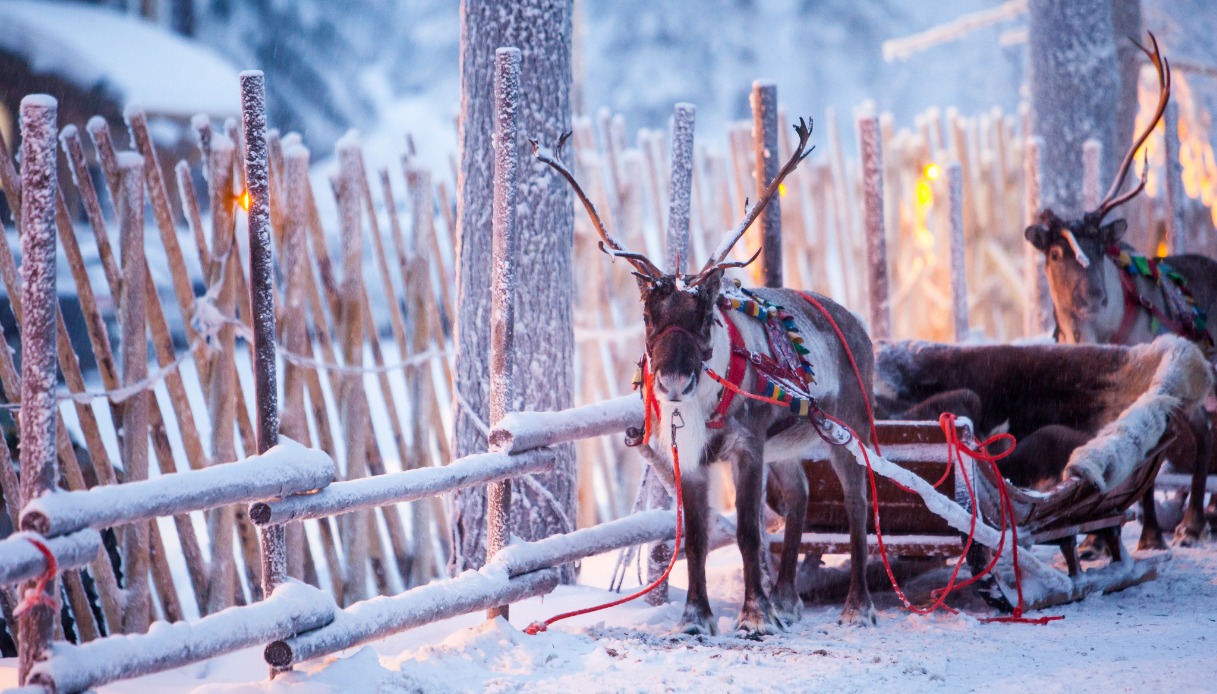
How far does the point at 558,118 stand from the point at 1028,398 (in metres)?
2.72

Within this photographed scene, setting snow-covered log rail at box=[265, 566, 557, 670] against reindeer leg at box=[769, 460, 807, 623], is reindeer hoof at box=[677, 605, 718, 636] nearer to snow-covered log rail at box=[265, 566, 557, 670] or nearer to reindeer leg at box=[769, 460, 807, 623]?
reindeer leg at box=[769, 460, 807, 623]

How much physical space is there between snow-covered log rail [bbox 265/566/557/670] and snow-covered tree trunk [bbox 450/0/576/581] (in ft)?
2.91

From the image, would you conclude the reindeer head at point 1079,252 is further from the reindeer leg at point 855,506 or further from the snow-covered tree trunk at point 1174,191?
the snow-covered tree trunk at point 1174,191

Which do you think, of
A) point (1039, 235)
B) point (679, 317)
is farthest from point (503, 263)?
point (1039, 235)

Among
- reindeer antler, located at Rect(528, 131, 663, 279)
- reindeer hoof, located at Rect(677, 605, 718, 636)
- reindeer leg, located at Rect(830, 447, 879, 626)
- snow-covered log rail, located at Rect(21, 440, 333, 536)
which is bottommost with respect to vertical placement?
reindeer hoof, located at Rect(677, 605, 718, 636)

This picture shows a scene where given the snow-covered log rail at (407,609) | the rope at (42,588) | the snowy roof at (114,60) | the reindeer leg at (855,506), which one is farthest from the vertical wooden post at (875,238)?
the snowy roof at (114,60)

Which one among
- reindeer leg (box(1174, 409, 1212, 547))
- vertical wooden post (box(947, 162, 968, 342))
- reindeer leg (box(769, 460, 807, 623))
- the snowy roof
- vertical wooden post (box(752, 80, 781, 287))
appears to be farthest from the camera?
the snowy roof

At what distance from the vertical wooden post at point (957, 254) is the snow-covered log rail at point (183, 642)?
5311mm

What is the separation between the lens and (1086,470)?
4465mm

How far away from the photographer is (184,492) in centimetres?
300

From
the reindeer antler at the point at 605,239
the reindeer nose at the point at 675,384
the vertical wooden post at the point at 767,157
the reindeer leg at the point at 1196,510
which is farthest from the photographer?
the reindeer leg at the point at 1196,510

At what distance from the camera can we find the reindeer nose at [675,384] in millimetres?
3648

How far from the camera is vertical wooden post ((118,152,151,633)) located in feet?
15.5

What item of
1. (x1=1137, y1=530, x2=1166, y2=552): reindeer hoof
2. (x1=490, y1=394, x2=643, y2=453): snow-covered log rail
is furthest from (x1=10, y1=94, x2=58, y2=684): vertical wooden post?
(x1=1137, y1=530, x2=1166, y2=552): reindeer hoof
